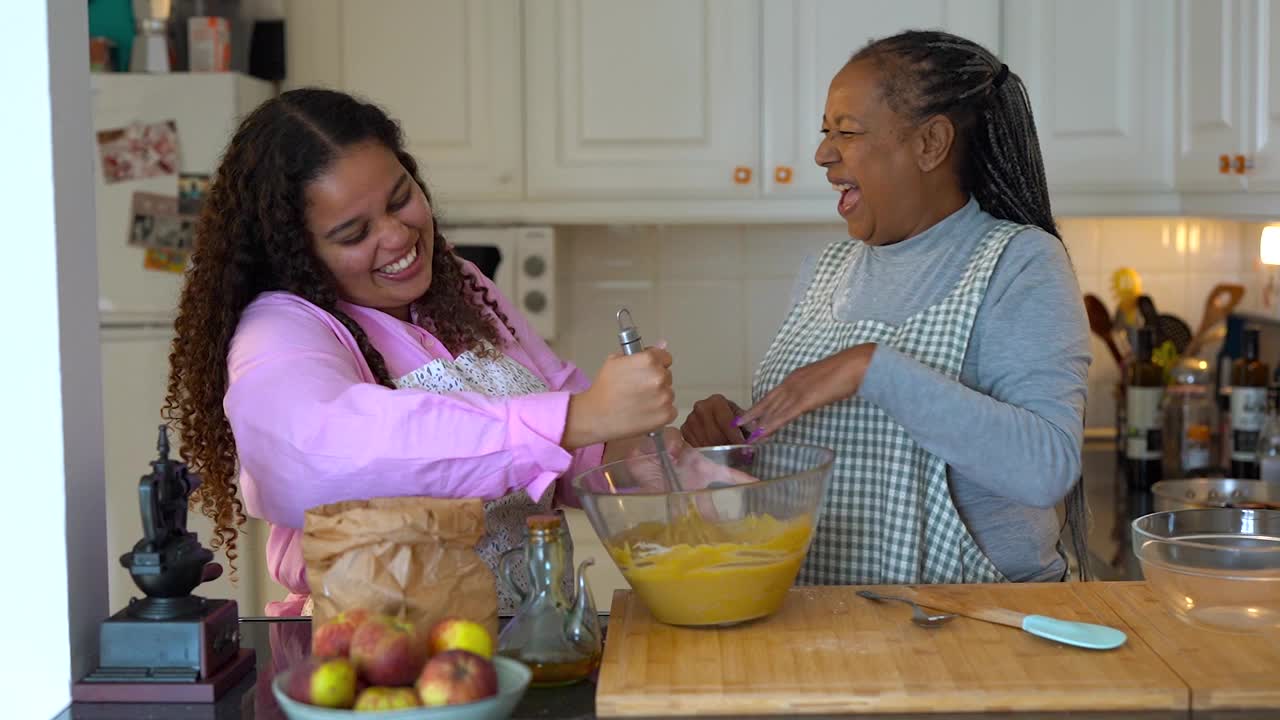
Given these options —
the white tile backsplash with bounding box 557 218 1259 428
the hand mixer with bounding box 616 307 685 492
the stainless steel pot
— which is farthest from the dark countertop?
the white tile backsplash with bounding box 557 218 1259 428

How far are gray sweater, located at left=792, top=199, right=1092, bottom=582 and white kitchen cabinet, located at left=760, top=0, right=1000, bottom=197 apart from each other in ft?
3.70

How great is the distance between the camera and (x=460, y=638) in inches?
41.2

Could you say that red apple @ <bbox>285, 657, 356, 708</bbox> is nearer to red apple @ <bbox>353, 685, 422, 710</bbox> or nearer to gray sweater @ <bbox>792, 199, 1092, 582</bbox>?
red apple @ <bbox>353, 685, 422, 710</bbox>

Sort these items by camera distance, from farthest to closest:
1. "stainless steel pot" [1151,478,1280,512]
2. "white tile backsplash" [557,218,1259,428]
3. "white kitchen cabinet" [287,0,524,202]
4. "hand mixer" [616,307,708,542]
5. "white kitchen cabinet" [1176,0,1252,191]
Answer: "white tile backsplash" [557,218,1259,428] < "white kitchen cabinet" [287,0,524,202] < "white kitchen cabinet" [1176,0,1252,191] < "stainless steel pot" [1151,478,1280,512] < "hand mixer" [616,307,708,542]

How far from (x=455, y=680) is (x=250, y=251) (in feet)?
2.09

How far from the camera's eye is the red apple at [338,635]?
103 cm

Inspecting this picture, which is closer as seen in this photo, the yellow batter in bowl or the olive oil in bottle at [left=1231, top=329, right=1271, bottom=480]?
the yellow batter in bowl

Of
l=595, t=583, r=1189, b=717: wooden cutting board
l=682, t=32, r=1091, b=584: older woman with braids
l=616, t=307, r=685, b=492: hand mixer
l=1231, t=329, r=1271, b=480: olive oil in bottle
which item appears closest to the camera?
l=595, t=583, r=1189, b=717: wooden cutting board

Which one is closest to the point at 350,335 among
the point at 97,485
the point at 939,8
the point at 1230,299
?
the point at 97,485

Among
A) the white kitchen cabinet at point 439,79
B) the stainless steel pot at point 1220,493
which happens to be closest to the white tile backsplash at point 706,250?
the white kitchen cabinet at point 439,79

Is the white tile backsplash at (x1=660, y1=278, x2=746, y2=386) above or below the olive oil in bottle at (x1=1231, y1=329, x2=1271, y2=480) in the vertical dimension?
above

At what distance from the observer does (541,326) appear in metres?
2.92

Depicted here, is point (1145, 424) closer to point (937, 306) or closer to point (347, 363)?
point (937, 306)

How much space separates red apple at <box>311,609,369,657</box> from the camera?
103cm
